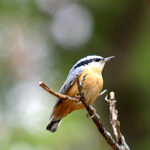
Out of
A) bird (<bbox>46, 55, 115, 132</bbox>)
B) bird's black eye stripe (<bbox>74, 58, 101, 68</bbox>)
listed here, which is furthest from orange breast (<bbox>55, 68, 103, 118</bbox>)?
bird's black eye stripe (<bbox>74, 58, 101, 68</bbox>)

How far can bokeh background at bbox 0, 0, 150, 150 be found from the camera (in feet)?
18.3

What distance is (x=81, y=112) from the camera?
5.67 m

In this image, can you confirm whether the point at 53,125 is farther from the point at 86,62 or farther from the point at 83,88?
the point at 86,62

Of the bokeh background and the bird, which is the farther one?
the bokeh background

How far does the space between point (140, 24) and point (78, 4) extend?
1075mm

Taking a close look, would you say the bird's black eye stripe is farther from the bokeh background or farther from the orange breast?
the bokeh background

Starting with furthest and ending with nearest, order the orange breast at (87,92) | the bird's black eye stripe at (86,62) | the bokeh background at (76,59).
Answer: the bokeh background at (76,59) < the bird's black eye stripe at (86,62) < the orange breast at (87,92)

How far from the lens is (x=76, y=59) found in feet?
19.2

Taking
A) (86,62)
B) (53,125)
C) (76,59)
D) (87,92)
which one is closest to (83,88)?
(87,92)

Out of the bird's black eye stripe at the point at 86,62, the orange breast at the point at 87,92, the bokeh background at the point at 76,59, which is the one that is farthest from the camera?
the bokeh background at the point at 76,59

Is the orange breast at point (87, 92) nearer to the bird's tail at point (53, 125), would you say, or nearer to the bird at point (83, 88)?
the bird at point (83, 88)

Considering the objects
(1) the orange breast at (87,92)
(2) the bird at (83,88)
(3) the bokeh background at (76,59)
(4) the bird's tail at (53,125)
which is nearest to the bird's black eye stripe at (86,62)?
(2) the bird at (83,88)

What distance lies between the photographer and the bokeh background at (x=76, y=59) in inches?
Answer: 220

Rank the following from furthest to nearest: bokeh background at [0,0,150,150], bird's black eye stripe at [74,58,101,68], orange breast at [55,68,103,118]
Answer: bokeh background at [0,0,150,150]
bird's black eye stripe at [74,58,101,68]
orange breast at [55,68,103,118]
